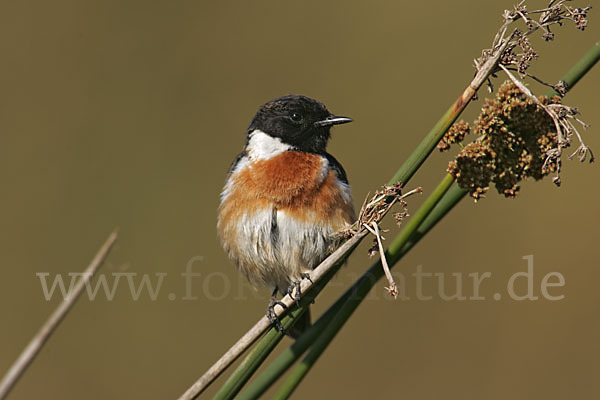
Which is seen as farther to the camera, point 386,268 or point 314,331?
point 314,331

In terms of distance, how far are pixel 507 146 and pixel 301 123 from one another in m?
1.74

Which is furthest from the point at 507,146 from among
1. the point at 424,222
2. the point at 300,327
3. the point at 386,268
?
the point at 300,327

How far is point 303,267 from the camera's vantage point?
3.22 meters

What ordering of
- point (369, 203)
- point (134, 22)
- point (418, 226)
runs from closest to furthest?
point (418, 226)
point (369, 203)
point (134, 22)

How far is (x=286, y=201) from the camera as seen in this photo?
10.3 feet

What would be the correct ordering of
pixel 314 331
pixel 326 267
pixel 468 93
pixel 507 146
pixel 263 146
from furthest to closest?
pixel 263 146, pixel 314 331, pixel 326 267, pixel 507 146, pixel 468 93

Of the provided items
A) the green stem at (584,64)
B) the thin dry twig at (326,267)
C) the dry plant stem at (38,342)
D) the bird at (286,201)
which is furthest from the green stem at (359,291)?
the bird at (286,201)

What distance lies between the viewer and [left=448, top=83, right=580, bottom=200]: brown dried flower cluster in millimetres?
1877

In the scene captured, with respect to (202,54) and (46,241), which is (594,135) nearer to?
(202,54)

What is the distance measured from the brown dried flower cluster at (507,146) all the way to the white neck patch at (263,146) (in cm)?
159

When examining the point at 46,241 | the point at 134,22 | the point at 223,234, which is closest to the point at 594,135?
the point at 223,234

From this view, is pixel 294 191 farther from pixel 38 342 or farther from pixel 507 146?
pixel 38 342

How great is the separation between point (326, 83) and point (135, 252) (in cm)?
201

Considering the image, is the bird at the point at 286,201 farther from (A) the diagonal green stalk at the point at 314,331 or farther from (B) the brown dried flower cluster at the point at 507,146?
(B) the brown dried flower cluster at the point at 507,146
